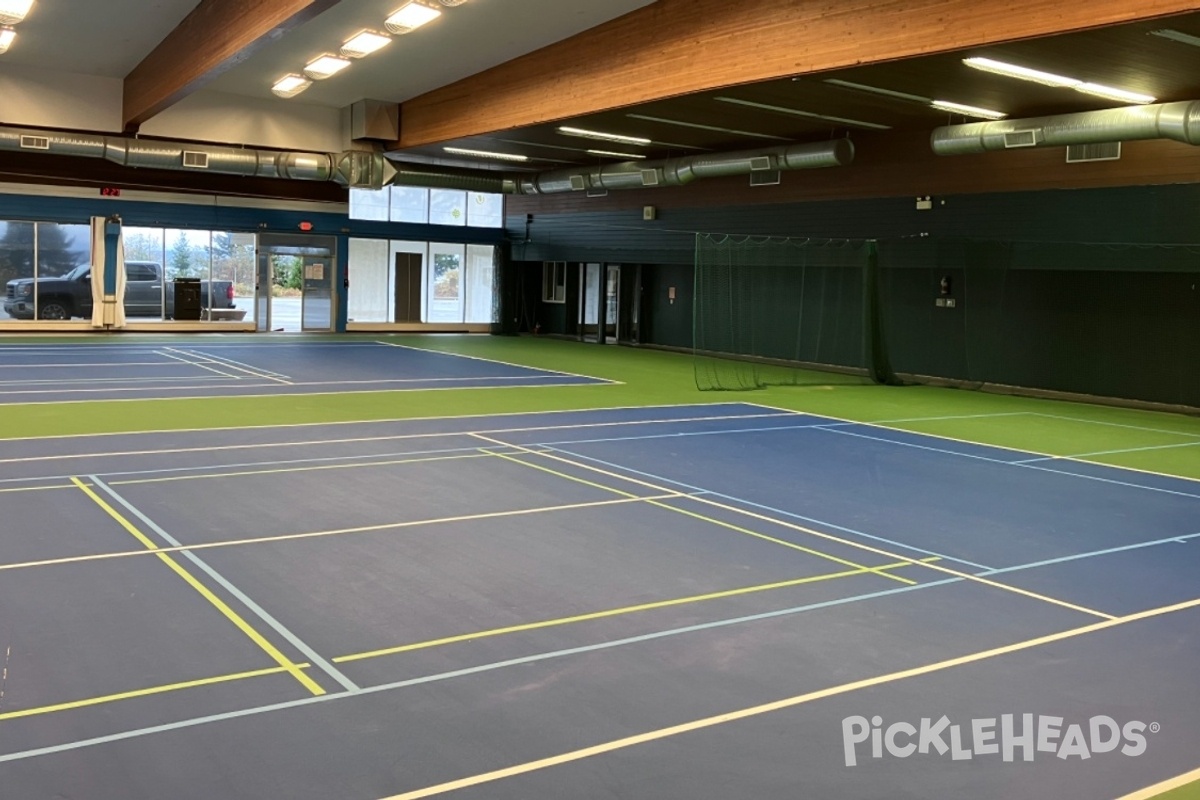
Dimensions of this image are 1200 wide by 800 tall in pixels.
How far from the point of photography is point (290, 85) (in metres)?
25.4

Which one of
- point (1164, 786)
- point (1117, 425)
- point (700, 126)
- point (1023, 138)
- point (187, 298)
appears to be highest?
point (700, 126)

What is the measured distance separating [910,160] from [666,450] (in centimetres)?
1331

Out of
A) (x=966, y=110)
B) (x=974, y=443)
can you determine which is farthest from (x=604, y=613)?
(x=966, y=110)

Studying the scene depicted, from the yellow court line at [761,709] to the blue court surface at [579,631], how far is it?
0.07ft

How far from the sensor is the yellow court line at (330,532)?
7859 millimetres

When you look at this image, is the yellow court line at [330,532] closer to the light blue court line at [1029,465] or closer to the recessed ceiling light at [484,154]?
the light blue court line at [1029,465]

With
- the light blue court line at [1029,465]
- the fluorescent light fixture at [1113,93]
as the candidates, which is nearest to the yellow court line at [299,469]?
the light blue court line at [1029,465]

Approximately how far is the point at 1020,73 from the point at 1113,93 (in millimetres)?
2323

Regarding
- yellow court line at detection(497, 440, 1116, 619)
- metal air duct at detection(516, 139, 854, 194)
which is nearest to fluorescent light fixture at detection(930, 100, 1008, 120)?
metal air duct at detection(516, 139, 854, 194)

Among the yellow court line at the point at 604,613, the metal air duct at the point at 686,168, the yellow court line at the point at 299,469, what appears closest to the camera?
the yellow court line at the point at 604,613

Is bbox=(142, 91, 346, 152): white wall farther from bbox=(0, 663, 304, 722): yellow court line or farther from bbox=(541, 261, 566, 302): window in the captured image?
bbox=(0, 663, 304, 722): yellow court line

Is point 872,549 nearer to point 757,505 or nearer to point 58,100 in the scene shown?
point 757,505

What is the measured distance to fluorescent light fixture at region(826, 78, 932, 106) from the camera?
58.5 ft

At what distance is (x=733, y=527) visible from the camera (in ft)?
31.7
